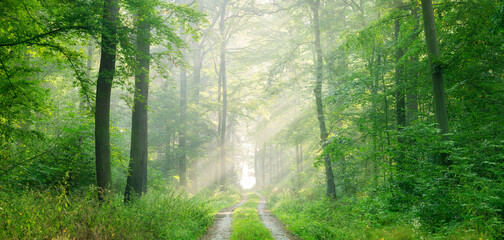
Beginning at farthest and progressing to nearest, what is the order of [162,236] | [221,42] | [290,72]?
[221,42] → [290,72] → [162,236]

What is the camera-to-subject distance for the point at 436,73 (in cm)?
695

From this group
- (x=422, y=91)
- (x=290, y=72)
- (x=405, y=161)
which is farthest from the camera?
(x=290, y=72)

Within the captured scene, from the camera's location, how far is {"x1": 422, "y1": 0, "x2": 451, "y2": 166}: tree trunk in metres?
6.83

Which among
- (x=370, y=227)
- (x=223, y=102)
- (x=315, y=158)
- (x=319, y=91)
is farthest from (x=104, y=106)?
(x=223, y=102)

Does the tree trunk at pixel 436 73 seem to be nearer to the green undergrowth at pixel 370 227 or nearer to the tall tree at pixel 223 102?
the green undergrowth at pixel 370 227

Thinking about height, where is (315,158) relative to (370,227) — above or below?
above

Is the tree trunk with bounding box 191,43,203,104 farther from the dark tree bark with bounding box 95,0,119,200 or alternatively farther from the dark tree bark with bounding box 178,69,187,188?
the dark tree bark with bounding box 95,0,119,200

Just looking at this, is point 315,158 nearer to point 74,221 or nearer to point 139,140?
point 139,140

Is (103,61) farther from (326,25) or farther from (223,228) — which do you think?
(326,25)

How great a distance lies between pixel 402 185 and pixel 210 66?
949 inches

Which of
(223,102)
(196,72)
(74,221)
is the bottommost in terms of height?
(74,221)

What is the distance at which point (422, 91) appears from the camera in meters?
9.16

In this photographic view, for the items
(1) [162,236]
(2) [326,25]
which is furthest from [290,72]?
(1) [162,236]

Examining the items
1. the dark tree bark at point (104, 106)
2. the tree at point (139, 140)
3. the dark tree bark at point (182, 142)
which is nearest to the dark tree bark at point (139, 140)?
the tree at point (139, 140)
